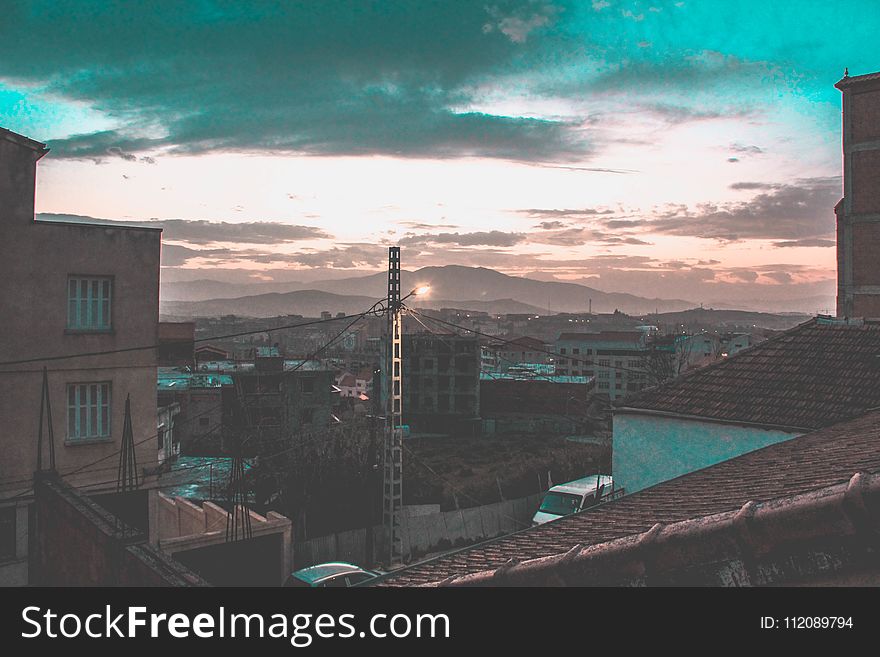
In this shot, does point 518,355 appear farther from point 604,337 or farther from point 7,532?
point 7,532

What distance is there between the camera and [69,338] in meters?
15.0

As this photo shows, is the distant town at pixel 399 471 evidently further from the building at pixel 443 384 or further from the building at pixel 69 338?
the building at pixel 443 384

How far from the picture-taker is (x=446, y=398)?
6325 centimetres

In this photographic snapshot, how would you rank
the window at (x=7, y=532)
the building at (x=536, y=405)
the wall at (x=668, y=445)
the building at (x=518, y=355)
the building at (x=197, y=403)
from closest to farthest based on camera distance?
the wall at (x=668, y=445) → the window at (x=7, y=532) → the building at (x=197, y=403) → the building at (x=536, y=405) → the building at (x=518, y=355)

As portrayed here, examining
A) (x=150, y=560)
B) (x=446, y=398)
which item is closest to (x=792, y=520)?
(x=150, y=560)

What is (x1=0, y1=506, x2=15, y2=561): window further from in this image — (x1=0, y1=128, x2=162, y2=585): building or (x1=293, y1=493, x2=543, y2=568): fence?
(x1=293, y1=493, x2=543, y2=568): fence

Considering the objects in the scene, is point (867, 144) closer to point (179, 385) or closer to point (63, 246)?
point (63, 246)

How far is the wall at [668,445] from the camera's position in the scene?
1098 centimetres

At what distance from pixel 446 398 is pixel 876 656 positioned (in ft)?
200

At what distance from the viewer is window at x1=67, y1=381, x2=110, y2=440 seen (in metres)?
15.2

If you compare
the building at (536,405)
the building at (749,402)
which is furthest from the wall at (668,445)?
the building at (536,405)

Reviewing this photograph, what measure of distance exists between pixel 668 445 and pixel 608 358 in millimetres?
72968

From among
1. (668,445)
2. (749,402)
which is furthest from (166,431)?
(749,402)

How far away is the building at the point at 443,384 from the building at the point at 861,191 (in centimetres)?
4620
